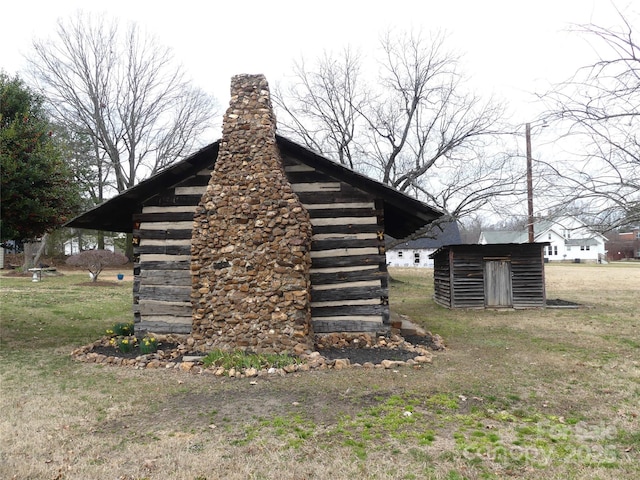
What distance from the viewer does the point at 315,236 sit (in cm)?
939

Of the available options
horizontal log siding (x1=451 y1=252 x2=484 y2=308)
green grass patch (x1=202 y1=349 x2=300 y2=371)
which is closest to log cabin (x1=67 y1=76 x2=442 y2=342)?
green grass patch (x1=202 y1=349 x2=300 y2=371)

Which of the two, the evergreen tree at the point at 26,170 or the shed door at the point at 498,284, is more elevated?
the evergreen tree at the point at 26,170

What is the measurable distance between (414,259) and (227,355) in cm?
5085

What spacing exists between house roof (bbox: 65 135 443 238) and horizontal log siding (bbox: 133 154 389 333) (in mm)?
158

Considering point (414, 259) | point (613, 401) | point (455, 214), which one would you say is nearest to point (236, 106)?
point (613, 401)

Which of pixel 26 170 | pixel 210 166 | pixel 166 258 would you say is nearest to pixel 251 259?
pixel 166 258

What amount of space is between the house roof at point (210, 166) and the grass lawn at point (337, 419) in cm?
302

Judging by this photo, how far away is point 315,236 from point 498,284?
10.1 meters

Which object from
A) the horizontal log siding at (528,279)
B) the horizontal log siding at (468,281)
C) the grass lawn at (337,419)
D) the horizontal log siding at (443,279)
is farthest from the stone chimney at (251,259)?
the horizontal log siding at (528,279)

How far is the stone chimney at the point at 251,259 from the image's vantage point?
7961 mm

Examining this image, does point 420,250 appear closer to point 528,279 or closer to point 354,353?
point 528,279

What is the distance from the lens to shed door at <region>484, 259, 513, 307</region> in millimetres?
16438

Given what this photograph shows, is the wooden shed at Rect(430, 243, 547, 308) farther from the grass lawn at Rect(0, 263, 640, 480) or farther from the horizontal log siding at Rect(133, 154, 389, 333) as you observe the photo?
the horizontal log siding at Rect(133, 154, 389, 333)

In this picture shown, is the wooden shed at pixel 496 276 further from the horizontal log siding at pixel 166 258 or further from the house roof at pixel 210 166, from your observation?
the horizontal log siding at pixel 166 258
